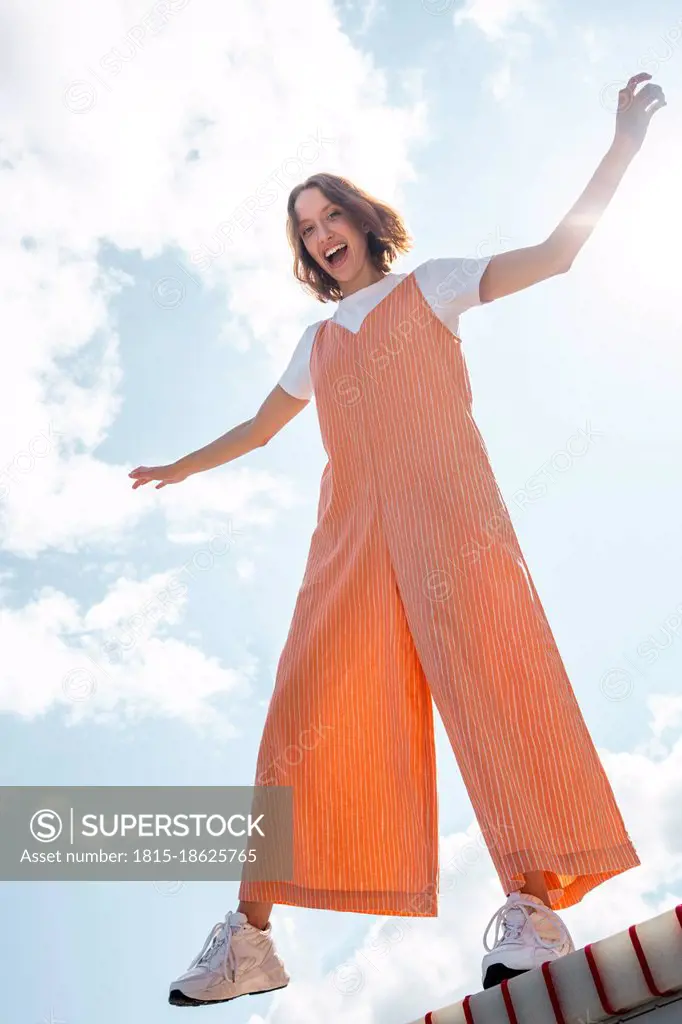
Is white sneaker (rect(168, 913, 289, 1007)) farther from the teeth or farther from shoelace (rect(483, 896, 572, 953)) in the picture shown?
the teeth

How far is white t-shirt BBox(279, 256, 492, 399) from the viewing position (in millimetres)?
2682

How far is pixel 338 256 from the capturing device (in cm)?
301

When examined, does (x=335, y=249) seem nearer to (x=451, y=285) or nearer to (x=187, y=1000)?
(x=451, y=285)

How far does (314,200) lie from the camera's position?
3018 millimetres

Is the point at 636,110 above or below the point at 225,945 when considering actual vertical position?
above

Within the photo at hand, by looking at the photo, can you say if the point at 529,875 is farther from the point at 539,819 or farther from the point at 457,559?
the point at 457,559

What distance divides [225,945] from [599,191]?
187 cm

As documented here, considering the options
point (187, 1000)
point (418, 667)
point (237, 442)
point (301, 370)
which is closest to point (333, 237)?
point (301, 370)

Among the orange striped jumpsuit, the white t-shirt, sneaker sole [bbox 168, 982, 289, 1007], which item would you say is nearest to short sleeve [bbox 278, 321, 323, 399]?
the white t-shirt

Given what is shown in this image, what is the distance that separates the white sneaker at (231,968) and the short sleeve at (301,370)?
4.77 ft

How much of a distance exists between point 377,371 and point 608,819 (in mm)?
1217

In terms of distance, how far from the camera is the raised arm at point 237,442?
3.15 meters

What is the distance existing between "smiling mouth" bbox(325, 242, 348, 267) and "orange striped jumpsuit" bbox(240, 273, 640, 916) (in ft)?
0.85

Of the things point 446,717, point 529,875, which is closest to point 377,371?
point 446,717
